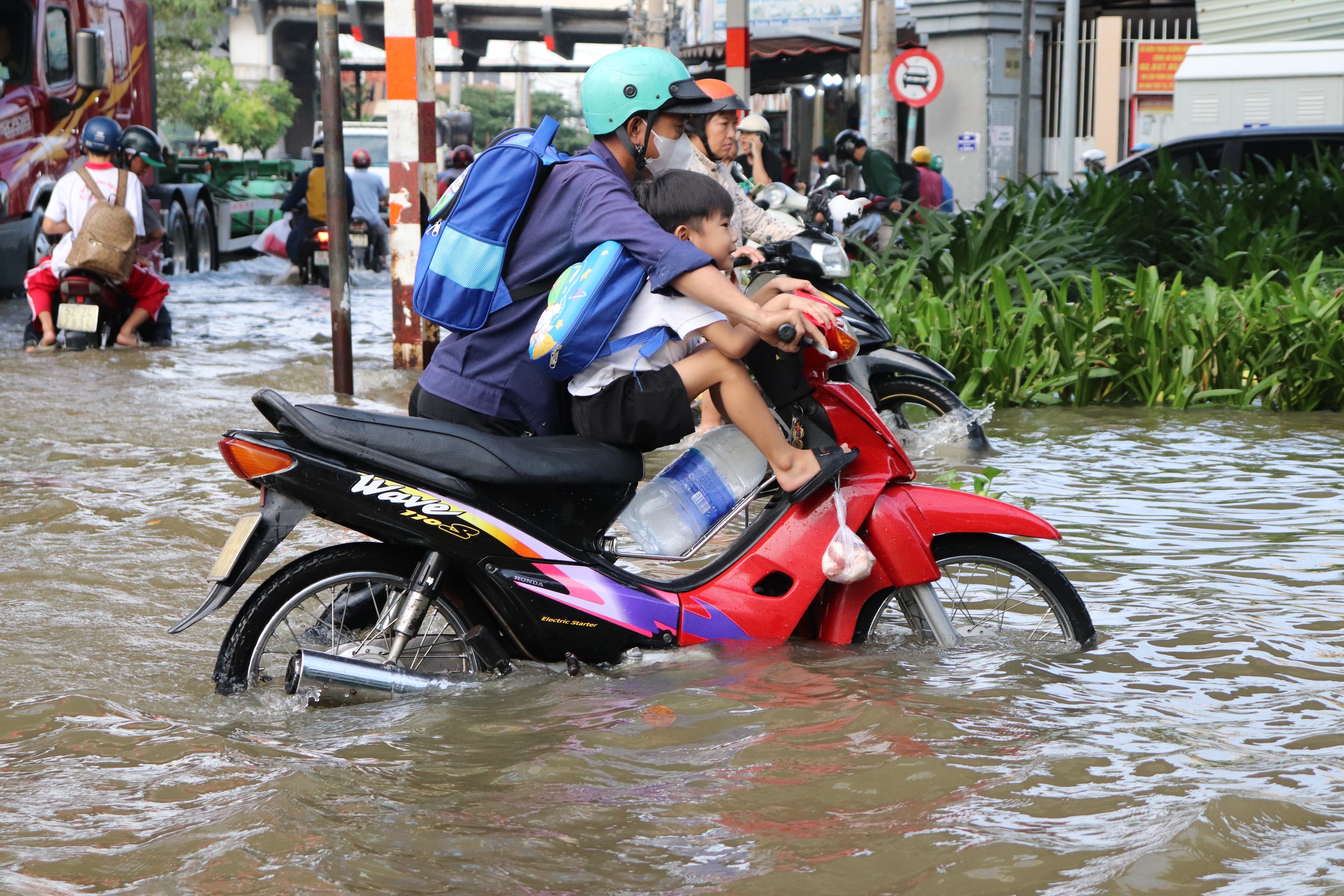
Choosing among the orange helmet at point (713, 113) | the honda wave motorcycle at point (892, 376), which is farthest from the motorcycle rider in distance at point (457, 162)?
the honda wave motorcycle at point (892, 376)

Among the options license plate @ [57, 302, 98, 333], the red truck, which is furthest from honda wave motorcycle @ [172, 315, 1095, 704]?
the red truck

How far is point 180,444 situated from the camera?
735 centimetres

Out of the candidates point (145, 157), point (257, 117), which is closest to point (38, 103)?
point (145, 157)

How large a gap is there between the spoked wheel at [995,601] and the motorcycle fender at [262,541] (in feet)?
4.86

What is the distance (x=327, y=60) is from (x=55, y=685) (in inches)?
217

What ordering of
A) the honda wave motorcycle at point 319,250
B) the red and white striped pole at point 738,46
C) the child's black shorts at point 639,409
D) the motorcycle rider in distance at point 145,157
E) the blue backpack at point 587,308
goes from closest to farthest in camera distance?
1. the blue backpack at point 587,308
2. the child's black shorts at point 639,409
3. the motorcycle rider in distance at point 145,157
4. the red and white striped pole at point 738,46
5. the honda wave motorcycle at point 319,250

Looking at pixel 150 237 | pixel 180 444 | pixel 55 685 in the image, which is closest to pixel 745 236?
pixel 180 444

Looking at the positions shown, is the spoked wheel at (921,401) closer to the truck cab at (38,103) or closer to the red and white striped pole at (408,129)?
the red and white striped pole at (408,129)

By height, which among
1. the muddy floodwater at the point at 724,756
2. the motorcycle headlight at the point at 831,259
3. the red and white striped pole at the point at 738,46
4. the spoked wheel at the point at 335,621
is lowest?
the muddy floodwater at the point at 724,756

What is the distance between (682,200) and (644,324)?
34 cm

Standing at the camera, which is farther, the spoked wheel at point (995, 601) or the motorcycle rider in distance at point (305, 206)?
A: the motorcycle rider in distance at point (305, 206)

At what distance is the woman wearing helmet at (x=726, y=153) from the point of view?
6.41 meters

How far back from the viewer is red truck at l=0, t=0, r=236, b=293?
1291 centimetres

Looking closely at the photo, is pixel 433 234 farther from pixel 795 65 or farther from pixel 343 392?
pixel 795 65
